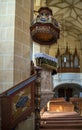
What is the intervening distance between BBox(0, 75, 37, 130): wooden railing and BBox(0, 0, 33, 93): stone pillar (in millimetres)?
1183

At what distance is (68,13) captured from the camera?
62.1 feet

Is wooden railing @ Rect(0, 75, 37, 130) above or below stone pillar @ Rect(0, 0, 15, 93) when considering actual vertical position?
below

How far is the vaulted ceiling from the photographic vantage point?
17405 millimetres

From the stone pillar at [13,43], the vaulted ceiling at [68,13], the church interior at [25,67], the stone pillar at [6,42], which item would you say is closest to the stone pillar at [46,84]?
the church interior at [25,67]

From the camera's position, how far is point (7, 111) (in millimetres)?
3600

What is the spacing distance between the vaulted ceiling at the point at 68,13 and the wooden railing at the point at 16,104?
37.0ft

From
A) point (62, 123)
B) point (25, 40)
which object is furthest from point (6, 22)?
point (62, 123)

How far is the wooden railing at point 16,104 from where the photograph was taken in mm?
3605

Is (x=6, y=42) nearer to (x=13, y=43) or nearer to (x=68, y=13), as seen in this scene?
(x=13, y=43)

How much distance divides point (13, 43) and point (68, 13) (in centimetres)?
1438

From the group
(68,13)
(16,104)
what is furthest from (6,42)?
(68,13)

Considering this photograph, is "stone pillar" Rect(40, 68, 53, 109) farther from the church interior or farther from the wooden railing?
the wooden railing

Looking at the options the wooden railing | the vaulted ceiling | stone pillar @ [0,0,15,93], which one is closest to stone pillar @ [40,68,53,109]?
stone pillar @ [0,0,15,93]

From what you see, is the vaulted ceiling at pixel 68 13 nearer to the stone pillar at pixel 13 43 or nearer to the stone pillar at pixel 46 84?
the stone pillar at pixel 46 84
